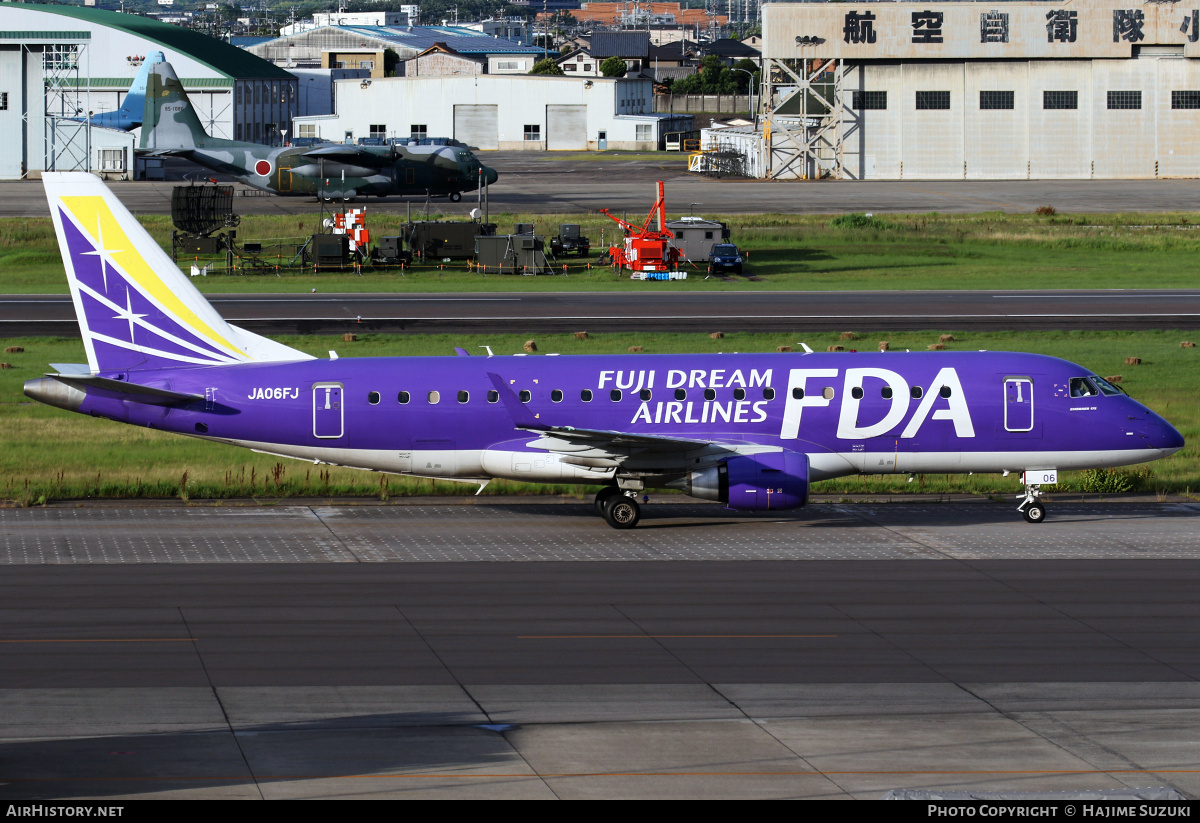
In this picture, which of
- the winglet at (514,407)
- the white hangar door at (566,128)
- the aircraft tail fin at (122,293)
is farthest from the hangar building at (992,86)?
the aircraft tail fin at (122,293)

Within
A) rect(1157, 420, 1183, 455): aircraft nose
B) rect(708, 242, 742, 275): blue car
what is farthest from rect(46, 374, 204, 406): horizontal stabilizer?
rect(708, 242, 742, 275): blue car

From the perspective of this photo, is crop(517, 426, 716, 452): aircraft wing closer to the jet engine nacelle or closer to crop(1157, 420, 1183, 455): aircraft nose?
the jet engine nacelle

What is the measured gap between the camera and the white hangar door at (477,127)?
574 ft

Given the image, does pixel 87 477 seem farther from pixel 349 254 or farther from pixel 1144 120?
pixel 1144 120

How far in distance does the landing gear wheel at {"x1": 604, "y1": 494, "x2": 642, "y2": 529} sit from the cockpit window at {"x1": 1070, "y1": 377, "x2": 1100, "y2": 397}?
36.6 feet

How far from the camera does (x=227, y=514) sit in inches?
1364

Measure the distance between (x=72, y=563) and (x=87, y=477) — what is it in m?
9.75

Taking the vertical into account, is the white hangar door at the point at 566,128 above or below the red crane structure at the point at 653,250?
above

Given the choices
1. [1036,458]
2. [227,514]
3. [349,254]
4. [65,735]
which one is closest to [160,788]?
[65,735]

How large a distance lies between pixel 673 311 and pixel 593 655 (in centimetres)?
4505

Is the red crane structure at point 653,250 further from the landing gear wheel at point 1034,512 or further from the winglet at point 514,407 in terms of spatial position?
the landing gear wheel at point 1034,512

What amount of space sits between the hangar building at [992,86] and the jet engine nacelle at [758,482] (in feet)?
331

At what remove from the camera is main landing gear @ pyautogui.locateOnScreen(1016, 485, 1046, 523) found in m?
33.0

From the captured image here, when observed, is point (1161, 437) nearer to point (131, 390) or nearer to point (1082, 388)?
point (1082, 388)
